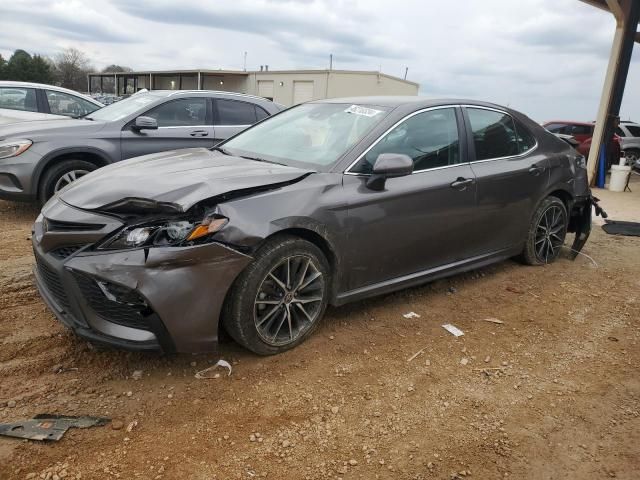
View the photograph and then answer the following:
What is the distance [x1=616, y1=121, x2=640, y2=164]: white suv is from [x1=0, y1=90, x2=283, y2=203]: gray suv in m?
13.0

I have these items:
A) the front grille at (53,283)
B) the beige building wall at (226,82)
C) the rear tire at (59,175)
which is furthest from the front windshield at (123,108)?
the beige building wall at (226,82)

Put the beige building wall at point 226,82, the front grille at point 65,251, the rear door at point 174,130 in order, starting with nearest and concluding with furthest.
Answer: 1. the front grille at point 65,251
2. the rear door at point 174,130
3. the beige building wall at point 226,82

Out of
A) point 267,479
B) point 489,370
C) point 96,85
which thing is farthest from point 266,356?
point 96,85

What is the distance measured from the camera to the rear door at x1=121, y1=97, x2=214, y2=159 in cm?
650

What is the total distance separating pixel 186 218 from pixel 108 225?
1.37 ft

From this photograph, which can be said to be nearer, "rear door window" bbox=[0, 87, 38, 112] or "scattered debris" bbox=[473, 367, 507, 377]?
"scattered debris" bbox=[473, 367, 507, 377]

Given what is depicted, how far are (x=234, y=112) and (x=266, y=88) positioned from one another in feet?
102

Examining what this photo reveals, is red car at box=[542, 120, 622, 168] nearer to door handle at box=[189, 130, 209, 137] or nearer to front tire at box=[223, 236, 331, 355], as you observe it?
door handle at box=[189, 130, 209, 137]

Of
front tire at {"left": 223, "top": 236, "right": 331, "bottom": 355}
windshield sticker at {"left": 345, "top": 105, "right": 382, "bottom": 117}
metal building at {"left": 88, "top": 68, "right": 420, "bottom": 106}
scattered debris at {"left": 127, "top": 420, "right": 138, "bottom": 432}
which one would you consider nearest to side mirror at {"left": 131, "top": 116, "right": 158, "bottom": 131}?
windshield sticker at {"left": 345, "top": 105, "right": 382, "bottom": 117}

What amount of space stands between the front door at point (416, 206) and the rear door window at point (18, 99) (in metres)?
7.32

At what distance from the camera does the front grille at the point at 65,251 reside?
9.38ft

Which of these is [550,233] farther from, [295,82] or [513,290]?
[295,82]

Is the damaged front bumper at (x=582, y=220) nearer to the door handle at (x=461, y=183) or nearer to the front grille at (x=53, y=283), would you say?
the door handle at (x=461, y=183)

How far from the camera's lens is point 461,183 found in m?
4.10
